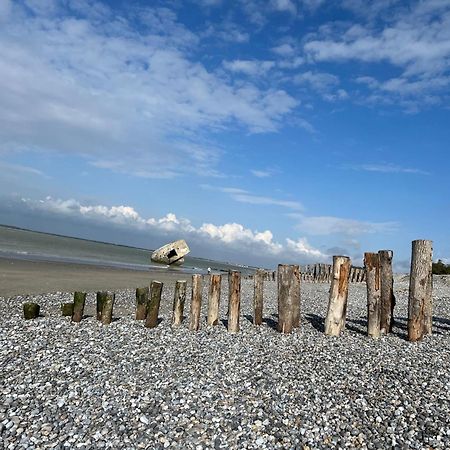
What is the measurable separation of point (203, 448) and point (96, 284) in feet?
58.7

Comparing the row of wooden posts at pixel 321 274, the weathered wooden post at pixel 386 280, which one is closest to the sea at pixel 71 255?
the row of wooden posts at pixel 321 274

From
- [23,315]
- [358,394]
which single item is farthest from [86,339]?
[358,394]

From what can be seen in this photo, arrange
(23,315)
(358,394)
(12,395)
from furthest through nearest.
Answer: (23,315) → (358,394) → (12,395)

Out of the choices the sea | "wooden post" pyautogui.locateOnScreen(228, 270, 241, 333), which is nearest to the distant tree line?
the sea

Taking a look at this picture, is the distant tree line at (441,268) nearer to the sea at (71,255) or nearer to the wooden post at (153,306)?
the sea at (71,255)

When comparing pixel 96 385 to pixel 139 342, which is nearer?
pixel 96 385

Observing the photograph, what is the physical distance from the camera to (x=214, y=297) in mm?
10914

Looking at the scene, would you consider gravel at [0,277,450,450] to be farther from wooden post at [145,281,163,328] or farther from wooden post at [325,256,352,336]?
wooden post at [325,256,352,336]

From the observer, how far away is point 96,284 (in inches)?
842

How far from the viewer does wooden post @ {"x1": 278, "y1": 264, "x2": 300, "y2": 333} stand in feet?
34.6

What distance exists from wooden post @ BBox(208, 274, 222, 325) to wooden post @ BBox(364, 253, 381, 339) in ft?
12.6

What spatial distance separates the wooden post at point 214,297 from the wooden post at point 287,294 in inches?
64.1

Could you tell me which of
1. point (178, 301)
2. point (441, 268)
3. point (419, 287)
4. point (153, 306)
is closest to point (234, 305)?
point (178, 301)

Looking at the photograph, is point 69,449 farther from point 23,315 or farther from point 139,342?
point 23,315
